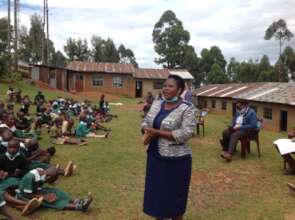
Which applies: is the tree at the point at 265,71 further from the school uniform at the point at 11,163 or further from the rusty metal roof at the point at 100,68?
the school uniform at the point at 11,163

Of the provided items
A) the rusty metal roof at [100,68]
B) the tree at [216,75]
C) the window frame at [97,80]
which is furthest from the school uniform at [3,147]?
the tree at [216,75]

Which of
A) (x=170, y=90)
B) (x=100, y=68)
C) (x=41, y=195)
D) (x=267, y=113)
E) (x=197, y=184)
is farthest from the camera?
(x=100, y=68)

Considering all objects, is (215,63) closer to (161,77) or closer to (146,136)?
(161,77)

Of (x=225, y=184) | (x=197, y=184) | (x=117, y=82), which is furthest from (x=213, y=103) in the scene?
(x=197, y=184)

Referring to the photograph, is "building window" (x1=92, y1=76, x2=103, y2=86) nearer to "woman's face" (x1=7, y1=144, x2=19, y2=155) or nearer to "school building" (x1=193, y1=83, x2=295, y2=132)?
"school building" (x1=193, y1=83, x2=295, y2=132)

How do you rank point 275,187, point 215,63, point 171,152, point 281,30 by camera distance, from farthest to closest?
point 215,63, point 281,30, point 275,187, point 171,152

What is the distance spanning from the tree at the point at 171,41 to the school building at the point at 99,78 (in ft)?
46.5

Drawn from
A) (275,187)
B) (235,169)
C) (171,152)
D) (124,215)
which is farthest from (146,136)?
(235,169)

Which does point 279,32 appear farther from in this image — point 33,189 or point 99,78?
point 33,189

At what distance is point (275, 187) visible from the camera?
6414 mm

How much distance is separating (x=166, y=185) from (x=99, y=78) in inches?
1302

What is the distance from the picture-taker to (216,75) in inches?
1975

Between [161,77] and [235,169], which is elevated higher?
[161,77]

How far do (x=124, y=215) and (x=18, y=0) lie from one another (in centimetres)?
2990
